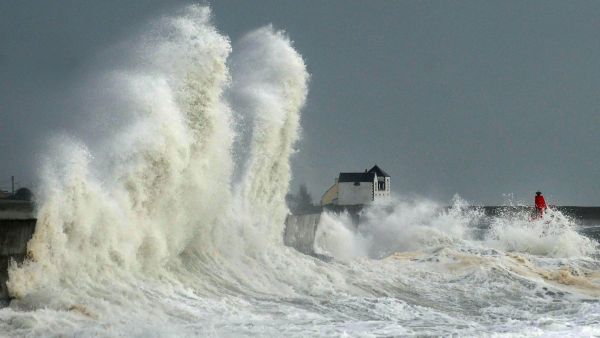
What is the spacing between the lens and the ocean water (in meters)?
8.24

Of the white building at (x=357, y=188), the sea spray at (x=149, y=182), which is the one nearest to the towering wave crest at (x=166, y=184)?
the sea spray at (x=149, y=182)

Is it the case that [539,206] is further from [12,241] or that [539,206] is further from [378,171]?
[378,171]

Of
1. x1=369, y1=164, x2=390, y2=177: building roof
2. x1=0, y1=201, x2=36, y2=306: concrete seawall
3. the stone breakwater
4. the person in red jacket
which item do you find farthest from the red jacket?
x1=369, y1=164, x2=390, y2=177: building roof

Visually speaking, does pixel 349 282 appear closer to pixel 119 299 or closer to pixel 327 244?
pixel 119 299

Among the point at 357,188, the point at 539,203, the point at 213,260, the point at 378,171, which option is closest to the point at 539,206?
the point at 539,203

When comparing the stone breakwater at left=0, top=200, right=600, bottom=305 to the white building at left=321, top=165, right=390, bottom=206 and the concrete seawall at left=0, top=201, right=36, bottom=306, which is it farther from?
the white building at left=321, top=165, right=390, bottom=206

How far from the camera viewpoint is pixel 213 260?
38.7 ft

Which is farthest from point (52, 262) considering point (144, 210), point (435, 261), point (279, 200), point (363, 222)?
point (363, 222)

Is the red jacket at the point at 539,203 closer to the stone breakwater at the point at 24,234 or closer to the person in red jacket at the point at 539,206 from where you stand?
the person in red jacket at the point at 539,206

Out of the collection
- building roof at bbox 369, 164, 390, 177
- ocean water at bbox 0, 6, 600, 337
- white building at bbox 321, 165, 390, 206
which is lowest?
ocean water at bbox 0, 6, 600, 337

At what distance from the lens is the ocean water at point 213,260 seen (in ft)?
27.0

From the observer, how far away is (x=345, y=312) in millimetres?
9188

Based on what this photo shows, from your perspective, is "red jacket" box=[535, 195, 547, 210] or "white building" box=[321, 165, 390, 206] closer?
"red jacket" box=[535, 195, 547, 210]

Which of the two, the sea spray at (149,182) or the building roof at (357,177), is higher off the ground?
the building roof at (357,177)
